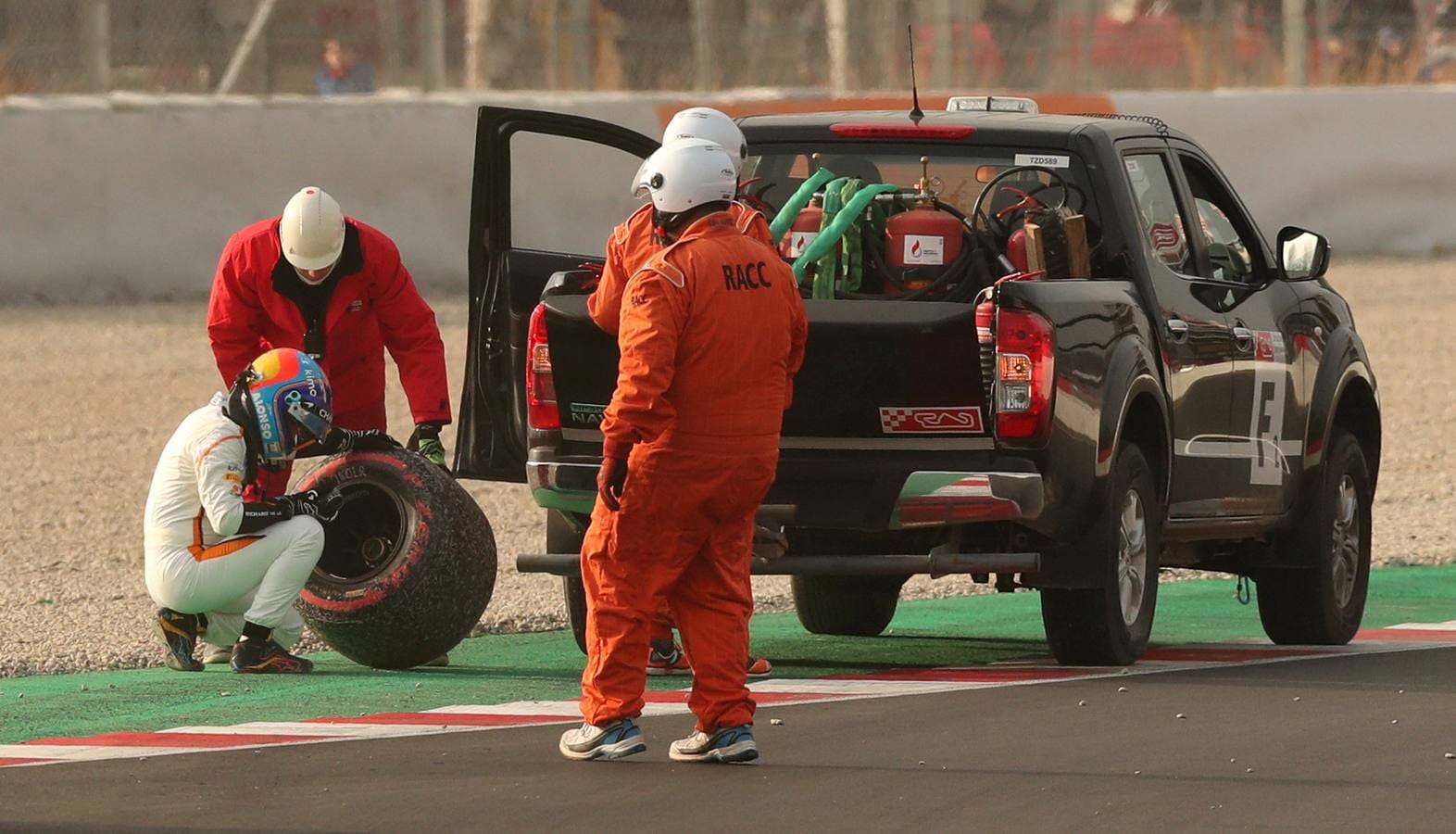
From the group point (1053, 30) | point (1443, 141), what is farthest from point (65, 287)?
point (1443, 141)

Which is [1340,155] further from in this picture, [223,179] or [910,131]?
[910,131]

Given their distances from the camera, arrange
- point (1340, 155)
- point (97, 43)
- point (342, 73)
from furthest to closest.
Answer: point (1340, 155) < point (342, 73) < point (97, 43)

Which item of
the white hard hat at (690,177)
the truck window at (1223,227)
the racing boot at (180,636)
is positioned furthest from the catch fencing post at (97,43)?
the white hard hat at (690,177)

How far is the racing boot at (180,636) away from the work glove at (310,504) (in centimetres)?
50

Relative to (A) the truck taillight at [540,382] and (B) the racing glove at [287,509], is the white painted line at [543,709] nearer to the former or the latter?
(A) the truck taillight at [540,382]

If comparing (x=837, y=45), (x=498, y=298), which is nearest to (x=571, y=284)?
(x=498, y=298)

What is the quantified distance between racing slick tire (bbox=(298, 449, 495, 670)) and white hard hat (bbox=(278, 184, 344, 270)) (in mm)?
771

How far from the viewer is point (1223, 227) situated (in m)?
10.4

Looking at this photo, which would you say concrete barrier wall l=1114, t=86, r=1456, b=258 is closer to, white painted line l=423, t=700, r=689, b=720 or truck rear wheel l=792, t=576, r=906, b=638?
truck rear wheel l=792, t=576, r=906, b=638

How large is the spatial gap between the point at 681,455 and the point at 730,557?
0.34 metres

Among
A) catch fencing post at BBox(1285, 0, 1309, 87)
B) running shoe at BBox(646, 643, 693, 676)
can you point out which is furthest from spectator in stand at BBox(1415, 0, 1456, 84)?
running shoe at BBox(646, 643, 693, 676)

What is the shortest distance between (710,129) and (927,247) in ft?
3.56

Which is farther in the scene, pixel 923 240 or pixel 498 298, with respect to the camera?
pixel 498 298

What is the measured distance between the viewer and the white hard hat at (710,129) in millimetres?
8227
